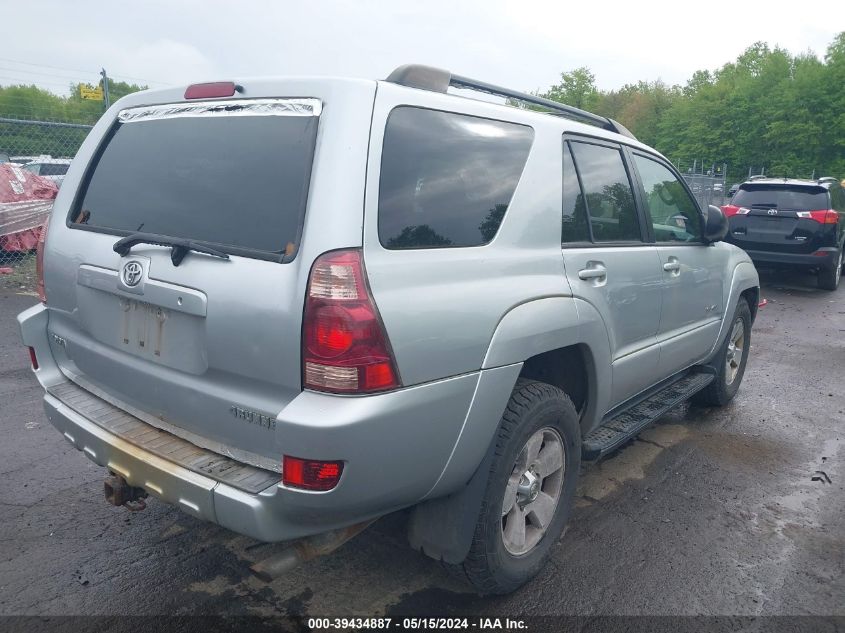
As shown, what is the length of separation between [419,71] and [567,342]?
4.08 ft

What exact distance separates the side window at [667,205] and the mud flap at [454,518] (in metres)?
2.06

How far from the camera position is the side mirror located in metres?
4.29

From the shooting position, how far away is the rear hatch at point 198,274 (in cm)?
208

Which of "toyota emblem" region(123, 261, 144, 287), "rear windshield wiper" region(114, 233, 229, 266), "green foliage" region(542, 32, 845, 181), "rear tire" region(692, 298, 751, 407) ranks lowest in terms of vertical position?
"rear tire" region(692, 298, 751, 407)

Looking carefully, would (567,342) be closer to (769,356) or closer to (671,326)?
(671,326)

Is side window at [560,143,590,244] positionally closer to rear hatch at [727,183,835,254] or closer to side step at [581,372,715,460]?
side step at [581,372,715,460]

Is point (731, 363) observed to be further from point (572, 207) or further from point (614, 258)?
point (572, 207)

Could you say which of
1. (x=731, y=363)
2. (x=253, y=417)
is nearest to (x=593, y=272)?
(x=253, y=417)

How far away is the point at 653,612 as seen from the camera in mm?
2713

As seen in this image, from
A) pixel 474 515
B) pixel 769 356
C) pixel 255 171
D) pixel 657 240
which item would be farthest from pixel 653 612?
pixel 769 356

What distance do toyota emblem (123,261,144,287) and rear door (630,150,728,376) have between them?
108 inches

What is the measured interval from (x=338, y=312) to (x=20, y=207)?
8879mm

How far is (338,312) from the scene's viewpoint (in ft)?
6.44

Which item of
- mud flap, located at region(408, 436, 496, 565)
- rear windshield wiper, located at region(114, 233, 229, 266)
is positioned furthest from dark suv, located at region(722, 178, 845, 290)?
rear windshield wiper, located at region(114, 233, 229, 266)
